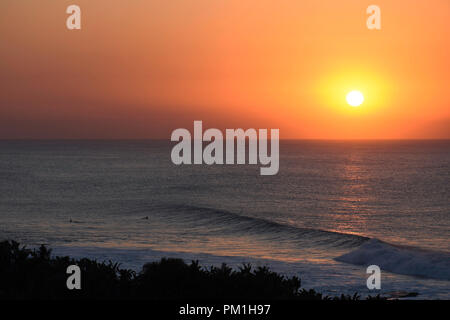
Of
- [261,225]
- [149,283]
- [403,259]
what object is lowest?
[403,259]

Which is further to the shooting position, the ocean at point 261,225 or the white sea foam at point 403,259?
the ocean at point 261,225

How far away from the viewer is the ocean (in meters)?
28.1

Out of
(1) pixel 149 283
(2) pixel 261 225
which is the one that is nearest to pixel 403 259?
(2) pixel 261 225

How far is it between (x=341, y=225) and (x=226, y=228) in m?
10.4

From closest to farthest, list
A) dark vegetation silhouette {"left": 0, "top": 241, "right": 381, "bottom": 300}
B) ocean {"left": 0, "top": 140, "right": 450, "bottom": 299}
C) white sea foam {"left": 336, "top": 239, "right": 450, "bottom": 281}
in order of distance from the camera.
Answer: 1. dark vegetation silhouette {"left": 0, "top": 241, "right": 381, "bottom": 300}
2. white sea foam {"left": 336, "top": 239, "right": 450, "bottom": 281}
3. ocean {"left": 0, "top": 140, "right": 450, "bottom": 299}

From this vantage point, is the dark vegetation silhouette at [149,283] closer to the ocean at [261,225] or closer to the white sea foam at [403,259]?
the ocean at [261,225]

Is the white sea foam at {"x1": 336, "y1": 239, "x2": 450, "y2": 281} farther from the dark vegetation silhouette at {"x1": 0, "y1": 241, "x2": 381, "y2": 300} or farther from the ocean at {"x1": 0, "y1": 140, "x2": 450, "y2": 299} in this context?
the dark vegetation silhouette at {"x1": 0, "y1": 241, "x2": 381, "y2": 300}

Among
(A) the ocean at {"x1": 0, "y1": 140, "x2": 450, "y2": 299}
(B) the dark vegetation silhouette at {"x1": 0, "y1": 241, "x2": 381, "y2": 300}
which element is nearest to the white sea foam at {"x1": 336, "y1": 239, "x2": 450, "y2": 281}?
(A) the ocean at {"x1": 0, "y1": 140, "x2": 450, "y2": 299}

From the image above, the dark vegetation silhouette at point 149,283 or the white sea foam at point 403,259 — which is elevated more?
the dark vegetation silhouette at point 149,283

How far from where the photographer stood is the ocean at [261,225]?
92.1ft

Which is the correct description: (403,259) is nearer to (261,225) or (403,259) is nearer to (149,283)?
(261,225)

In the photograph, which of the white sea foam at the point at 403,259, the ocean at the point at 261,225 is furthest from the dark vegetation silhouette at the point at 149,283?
the white sea foam at the point at 403,259

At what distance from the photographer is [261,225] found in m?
44.3
